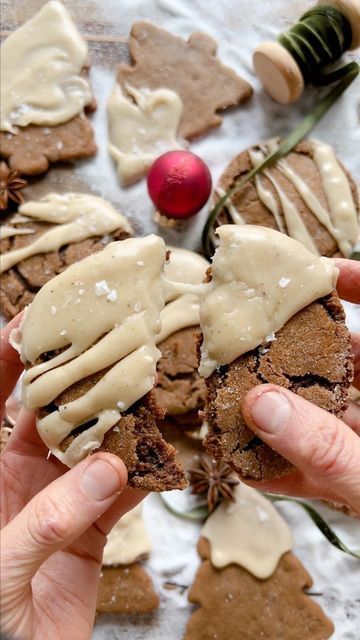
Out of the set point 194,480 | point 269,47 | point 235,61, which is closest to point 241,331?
point 194,480

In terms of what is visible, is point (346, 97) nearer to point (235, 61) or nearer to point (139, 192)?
point (235, 61)

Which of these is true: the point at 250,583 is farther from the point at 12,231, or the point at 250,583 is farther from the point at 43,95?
the point at 43,95

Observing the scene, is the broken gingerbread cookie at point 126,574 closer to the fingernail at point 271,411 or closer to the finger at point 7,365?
the finger at point 7,365

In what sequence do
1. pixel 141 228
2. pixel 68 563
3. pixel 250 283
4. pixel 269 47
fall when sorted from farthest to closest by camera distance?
pixel 141 228 → pixel 269 47 → pixel 68 563 → pixel 250 283

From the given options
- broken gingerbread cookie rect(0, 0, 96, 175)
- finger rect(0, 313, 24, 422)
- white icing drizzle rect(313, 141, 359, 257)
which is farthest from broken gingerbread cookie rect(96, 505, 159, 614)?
broken gingerbread cookie rect(0, 0, 96, 175)

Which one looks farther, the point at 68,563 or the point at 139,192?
the point at 139,192
